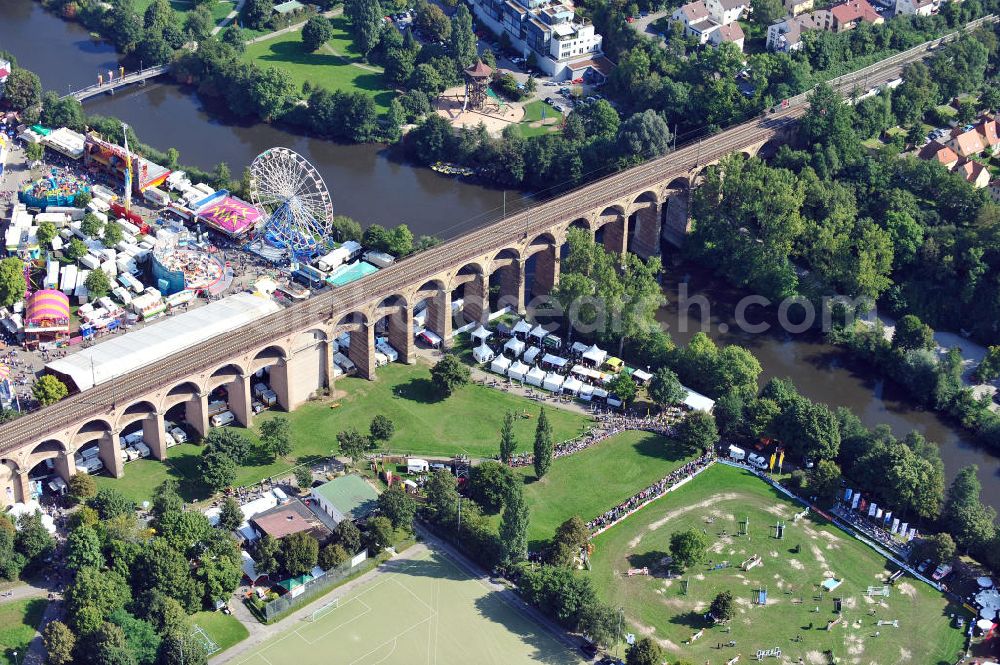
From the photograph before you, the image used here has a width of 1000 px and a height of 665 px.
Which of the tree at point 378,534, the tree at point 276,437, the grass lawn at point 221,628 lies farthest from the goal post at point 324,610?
the tree at point 276,437

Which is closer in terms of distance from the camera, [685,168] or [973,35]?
[685,168]

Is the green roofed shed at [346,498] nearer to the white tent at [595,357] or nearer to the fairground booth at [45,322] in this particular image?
the white tent at [595,357]

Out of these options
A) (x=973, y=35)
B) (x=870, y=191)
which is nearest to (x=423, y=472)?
(x=870, y=191)

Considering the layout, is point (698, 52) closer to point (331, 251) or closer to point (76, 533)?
point (331, 251)

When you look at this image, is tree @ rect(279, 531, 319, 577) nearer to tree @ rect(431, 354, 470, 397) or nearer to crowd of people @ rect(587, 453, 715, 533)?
crowd of people @ rect(587, 453, 715, 533)

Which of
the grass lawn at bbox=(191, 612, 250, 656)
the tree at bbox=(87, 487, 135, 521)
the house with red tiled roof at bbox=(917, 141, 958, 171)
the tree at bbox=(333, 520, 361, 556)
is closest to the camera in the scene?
the grass lawn at bbox=(191, 612, 250, 656)

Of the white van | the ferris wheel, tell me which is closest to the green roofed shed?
the white van
